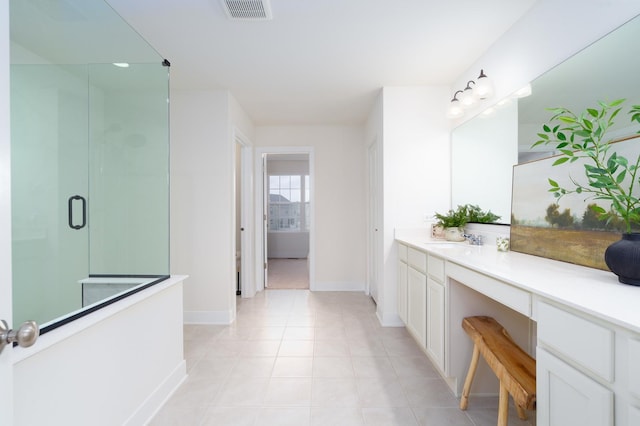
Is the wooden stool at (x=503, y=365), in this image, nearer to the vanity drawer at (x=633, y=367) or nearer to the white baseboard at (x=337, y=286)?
the vanity drawer at (x=633, y=367)

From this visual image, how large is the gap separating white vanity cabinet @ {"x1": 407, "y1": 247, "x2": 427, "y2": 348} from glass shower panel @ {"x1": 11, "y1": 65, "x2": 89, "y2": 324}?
2.13 metres

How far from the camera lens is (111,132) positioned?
2285 millimetres

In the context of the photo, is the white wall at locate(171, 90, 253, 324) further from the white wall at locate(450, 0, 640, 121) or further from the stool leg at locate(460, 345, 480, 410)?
the white wall at locate(450, 0, 640, 121)

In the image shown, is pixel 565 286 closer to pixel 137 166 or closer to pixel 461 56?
pixel 461 56

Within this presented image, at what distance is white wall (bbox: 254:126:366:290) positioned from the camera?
4.24 m

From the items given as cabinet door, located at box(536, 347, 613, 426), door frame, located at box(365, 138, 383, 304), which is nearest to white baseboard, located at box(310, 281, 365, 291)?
door frame, located at box(365, 138, 383, 304)

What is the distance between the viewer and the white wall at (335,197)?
13.9ft

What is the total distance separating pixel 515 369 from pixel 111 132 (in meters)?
3.02

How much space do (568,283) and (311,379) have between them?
5.28 ft

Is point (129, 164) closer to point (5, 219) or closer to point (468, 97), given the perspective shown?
point (5, 219)

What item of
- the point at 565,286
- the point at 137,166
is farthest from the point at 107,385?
the point at 565,286

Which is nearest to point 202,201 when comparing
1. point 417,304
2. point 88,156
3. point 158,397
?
point 88,156

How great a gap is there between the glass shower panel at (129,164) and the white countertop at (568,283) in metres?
2.05

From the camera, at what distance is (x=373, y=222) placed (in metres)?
3.58
